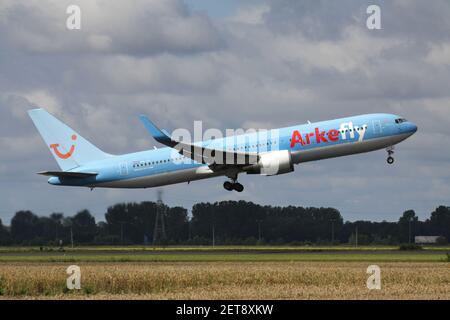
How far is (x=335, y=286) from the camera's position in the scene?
50.6m

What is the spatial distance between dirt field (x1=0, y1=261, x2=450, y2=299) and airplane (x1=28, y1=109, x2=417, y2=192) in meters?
10.9

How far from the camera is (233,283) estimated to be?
5341 centimetres

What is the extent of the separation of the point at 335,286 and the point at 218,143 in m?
26.7

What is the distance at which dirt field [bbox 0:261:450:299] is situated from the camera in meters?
46.3

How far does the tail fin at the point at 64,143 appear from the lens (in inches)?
3305

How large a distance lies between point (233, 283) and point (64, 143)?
121 feet

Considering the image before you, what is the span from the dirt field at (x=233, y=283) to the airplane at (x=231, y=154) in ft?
35.7

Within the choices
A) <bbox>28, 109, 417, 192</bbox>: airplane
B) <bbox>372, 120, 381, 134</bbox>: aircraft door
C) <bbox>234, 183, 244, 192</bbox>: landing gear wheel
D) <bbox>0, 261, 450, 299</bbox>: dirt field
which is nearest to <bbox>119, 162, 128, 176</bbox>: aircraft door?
<bbox>28, 109, 417, 192</bbox>: airplane

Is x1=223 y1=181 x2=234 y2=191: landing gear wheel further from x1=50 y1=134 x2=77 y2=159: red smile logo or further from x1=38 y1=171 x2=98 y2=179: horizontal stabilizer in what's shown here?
x1=50 y1=134 x2=77 y2=159: red smile logo

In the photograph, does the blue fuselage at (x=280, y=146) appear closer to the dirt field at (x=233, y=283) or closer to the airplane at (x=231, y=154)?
the airplane at (x=231, y=154)

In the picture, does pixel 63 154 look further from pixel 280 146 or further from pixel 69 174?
pixel 280 146
